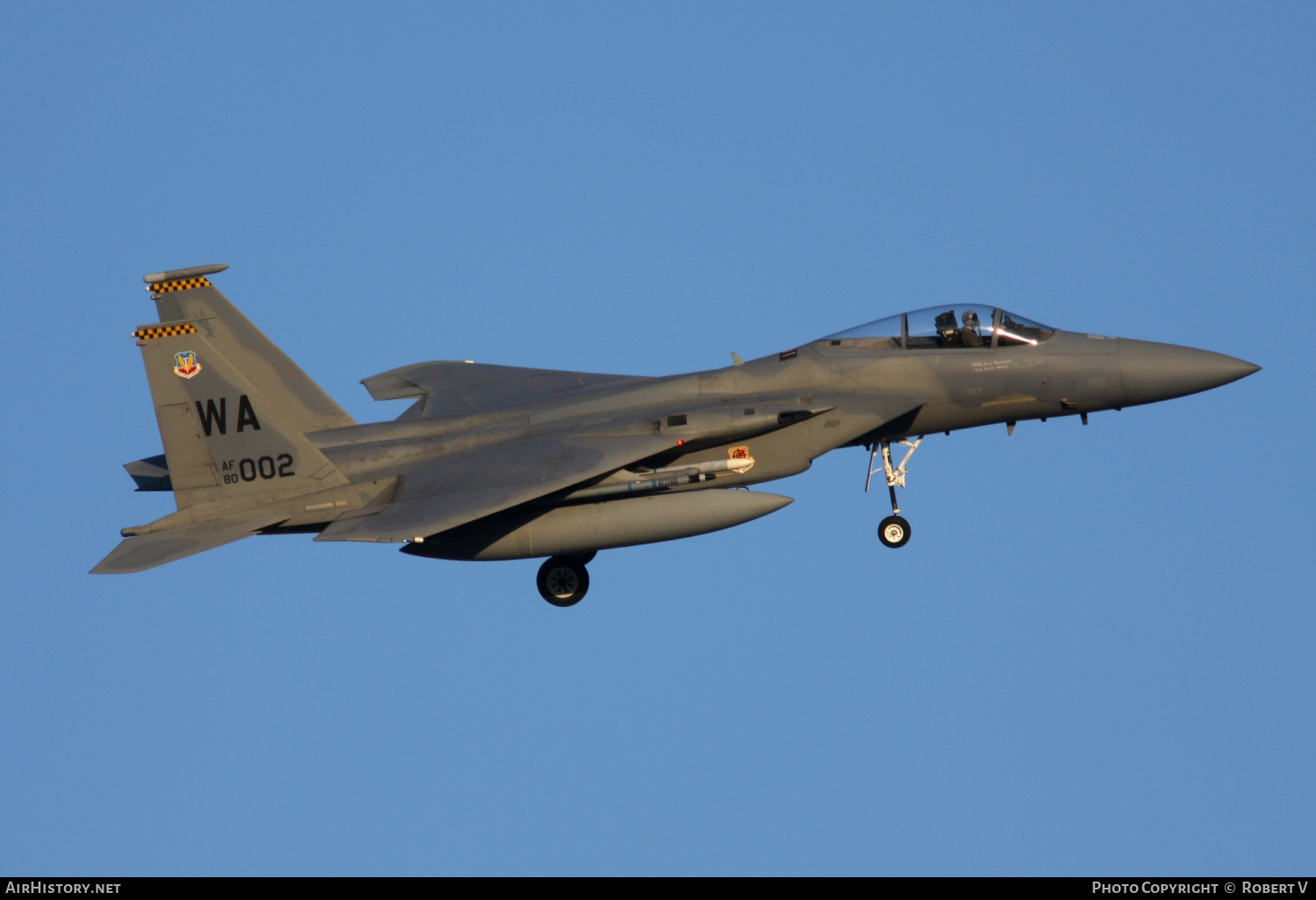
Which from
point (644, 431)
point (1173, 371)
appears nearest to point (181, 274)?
point (644, 431)

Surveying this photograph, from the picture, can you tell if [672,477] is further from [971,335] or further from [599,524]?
[971,335]

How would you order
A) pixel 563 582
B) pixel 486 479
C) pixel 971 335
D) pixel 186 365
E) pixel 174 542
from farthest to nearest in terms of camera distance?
pixel 563 582 < pixel 971 335 < pixel 186 365 < pixel 174 542 < pixel 486 479

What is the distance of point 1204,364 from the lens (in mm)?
19719

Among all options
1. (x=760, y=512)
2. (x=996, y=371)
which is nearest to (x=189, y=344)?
(x=760, y=512)

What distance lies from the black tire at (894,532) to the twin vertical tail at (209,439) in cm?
690

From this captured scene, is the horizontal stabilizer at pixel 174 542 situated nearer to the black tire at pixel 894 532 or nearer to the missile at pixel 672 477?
the missile at pixel 672 477

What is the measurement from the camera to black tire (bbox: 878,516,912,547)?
67.1ft

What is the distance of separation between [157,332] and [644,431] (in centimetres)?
616

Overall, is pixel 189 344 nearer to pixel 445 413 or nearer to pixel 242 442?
pixel 242 442

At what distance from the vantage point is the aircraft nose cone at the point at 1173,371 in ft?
64.6

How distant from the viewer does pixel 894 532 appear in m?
20.5

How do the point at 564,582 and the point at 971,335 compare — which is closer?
the point at 971,335

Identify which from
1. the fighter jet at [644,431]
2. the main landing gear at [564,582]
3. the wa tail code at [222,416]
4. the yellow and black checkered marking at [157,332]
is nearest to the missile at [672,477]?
the fighter jet at [644,431]

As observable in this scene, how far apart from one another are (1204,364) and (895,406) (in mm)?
3842
